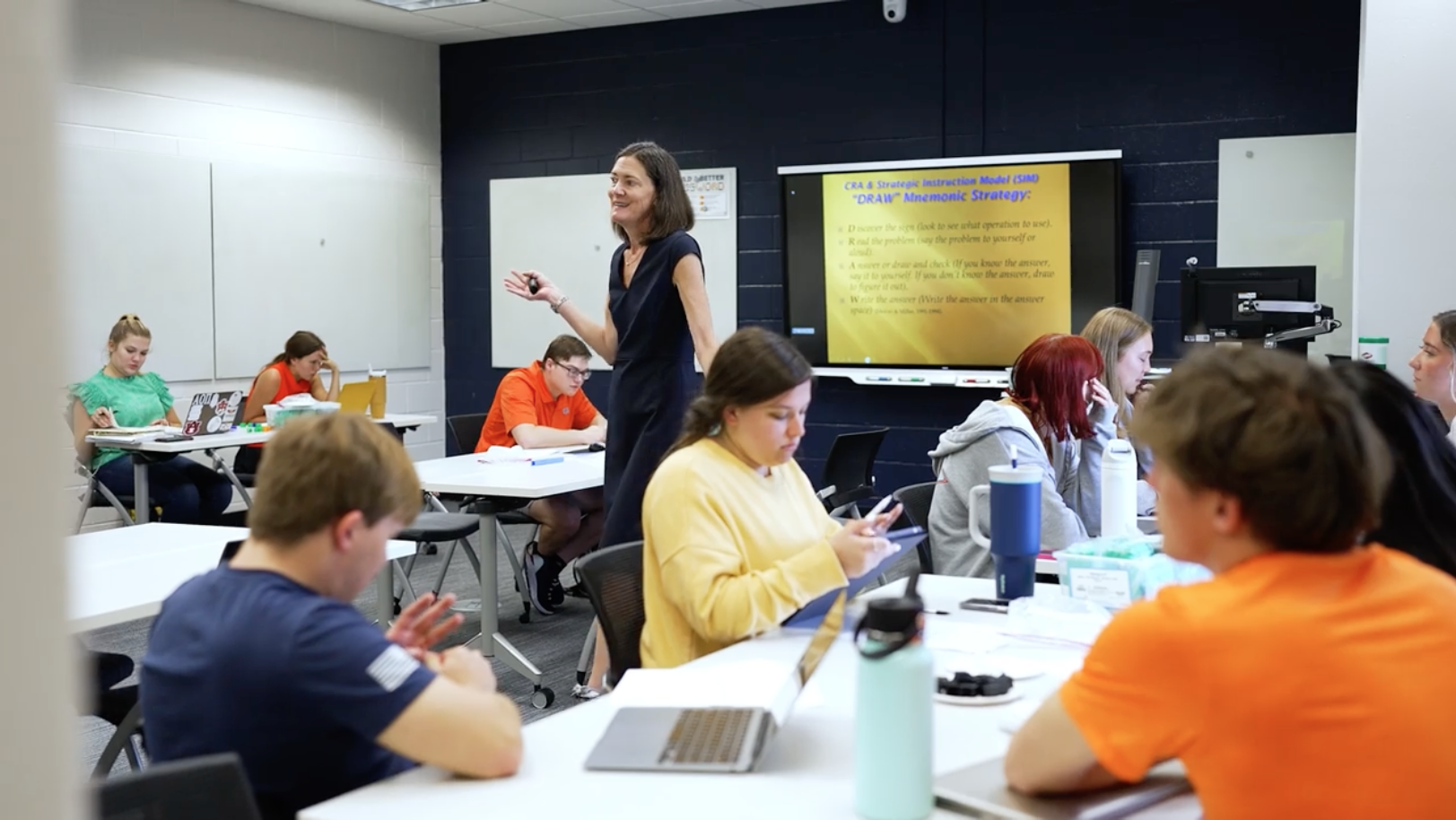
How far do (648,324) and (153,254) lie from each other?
424 cm

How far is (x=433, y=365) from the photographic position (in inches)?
331

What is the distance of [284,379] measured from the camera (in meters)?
6.58

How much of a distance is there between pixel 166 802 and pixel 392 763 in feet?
1.27

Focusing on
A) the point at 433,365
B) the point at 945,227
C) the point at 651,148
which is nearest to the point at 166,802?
the point at 651,148

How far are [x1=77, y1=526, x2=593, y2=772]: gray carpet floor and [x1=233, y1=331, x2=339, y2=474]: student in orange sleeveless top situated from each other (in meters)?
0.99

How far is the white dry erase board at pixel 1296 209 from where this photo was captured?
592cm

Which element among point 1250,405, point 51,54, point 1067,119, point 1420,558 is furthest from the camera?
point 1067,119

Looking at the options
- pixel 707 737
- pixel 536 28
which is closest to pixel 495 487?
pixel 707 737

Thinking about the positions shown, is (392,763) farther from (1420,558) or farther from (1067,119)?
(1067,119)

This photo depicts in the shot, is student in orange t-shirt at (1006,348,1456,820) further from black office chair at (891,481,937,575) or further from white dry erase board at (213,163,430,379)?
white dry erase board at (213,163,430,379)

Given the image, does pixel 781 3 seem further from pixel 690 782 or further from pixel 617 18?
pixel 690 782

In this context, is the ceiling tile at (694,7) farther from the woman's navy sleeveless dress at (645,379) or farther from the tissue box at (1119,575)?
the tissue box at (1119,575)

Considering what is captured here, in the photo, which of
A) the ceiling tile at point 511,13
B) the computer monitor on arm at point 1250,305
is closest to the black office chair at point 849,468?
the computer monitor on arm at point 1250,305

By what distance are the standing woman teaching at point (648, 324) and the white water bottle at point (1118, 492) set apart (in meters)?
1.05
